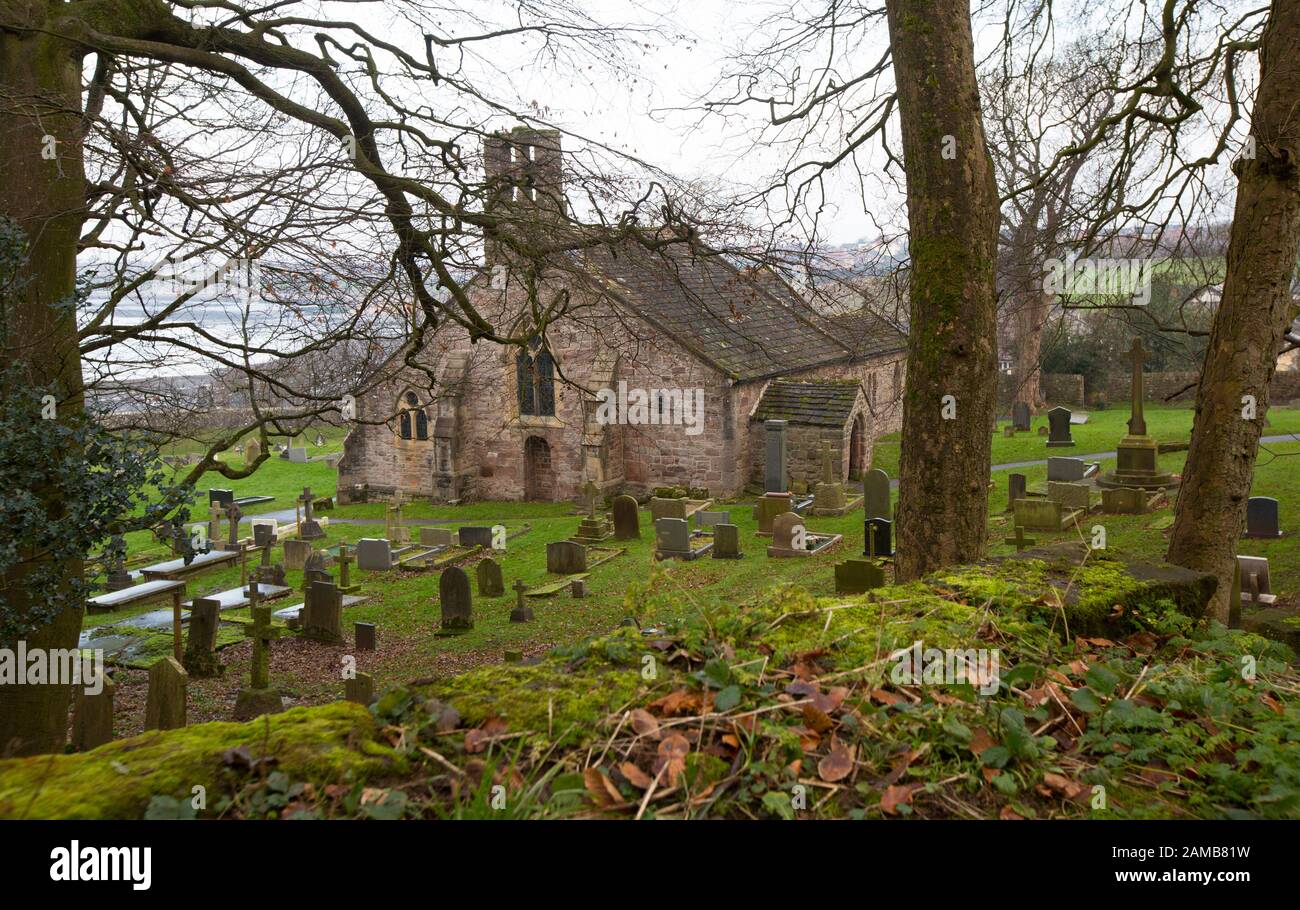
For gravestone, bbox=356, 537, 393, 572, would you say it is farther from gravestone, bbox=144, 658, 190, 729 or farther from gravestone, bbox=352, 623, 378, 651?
gravestone, bbox=144, 658, 190, 729

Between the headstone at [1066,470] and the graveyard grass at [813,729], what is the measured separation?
16027 mm

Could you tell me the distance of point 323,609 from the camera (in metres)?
13.9

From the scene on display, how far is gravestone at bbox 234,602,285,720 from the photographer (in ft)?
32.9

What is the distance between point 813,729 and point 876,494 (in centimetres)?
1501

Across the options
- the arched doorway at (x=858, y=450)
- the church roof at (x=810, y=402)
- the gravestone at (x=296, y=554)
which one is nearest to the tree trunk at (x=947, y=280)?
the gravestone at (x=296, y=554)

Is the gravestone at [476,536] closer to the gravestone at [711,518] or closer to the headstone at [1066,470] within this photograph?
the gravestone at [711,518]

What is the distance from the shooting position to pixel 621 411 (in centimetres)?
2561

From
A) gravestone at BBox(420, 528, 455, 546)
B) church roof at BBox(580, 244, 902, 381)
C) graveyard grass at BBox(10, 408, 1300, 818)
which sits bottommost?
gravestone at BBox(420, 528, 455, 546)

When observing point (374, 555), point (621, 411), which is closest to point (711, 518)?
point (621, 411)

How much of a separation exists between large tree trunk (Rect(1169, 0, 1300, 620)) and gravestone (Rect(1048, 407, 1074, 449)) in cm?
1969

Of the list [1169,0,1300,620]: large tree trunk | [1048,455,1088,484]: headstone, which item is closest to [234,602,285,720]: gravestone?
[1169,0,1300,620]: large tree trunk

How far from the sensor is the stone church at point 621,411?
78.7 ft

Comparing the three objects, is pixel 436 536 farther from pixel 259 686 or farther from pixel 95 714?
pixel 95 714
